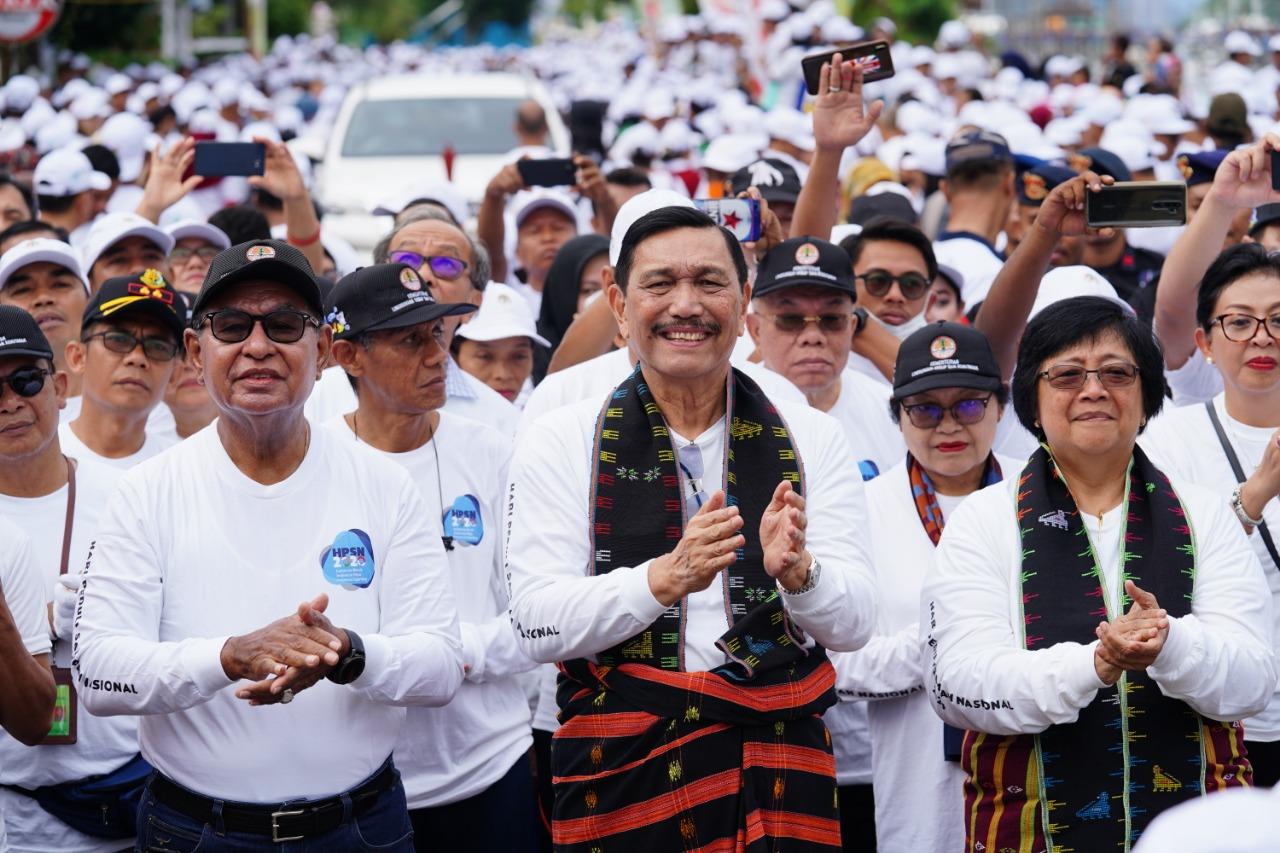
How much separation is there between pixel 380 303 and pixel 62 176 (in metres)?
5.10

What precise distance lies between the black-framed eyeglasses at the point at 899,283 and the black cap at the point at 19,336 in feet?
9.57

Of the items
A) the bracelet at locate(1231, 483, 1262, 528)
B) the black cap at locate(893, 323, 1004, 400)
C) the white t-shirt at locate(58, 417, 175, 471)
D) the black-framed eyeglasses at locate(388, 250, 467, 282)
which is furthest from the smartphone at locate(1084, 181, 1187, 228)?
the white t-shirt at locate(58, 417, 175, 471)

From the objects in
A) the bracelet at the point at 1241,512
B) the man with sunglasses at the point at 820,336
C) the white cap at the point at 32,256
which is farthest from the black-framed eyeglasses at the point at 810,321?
the white cap at the point at 32,256

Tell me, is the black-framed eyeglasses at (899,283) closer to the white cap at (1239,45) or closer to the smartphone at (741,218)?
the smartphone at (741,218)

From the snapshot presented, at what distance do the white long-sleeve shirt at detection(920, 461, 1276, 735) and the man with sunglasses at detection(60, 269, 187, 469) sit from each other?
97.5 inches

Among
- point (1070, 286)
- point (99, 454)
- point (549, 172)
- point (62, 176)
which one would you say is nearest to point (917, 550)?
point (1070, 286)

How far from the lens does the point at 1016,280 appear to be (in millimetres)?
5438

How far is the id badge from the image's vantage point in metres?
4.45

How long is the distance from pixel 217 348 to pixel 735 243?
121 centimetres

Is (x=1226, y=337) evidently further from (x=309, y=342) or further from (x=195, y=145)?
(x=195, y=145)

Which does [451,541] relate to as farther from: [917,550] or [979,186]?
[979,186]

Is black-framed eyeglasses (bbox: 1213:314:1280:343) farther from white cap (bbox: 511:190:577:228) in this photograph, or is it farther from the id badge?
white cap (bbox: 511:190:577:228)

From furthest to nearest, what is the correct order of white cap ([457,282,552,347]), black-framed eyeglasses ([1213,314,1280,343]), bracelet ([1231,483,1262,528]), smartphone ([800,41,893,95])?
white cap ([457,282,552,347]) < smartphone ([800,41,893,95]) < black-framed eyeglasses ([1213,314,1280,343]) < bracelet ([1231,483,1262,528])

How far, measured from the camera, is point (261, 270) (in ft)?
12.8
